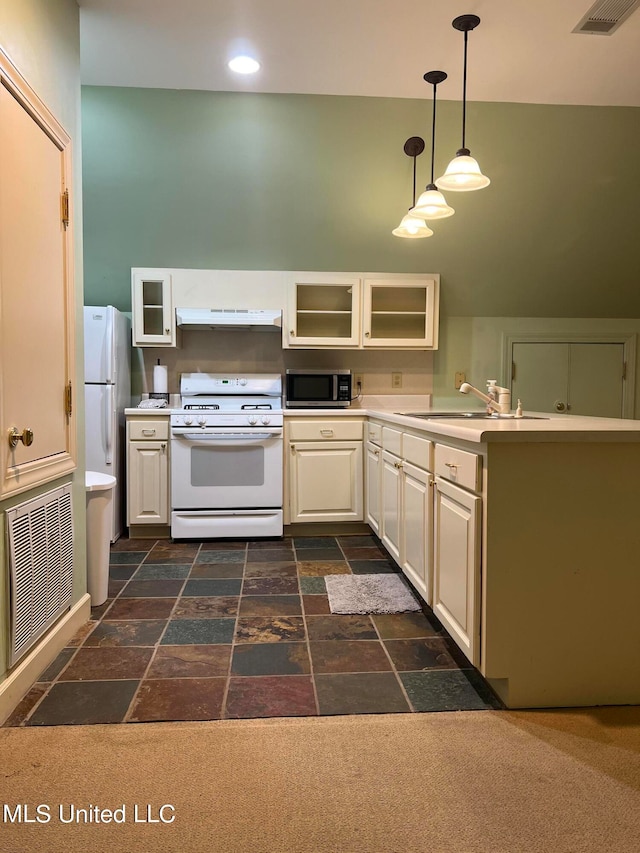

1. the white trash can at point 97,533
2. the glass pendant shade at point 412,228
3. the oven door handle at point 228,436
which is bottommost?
the white trash can at point 97,533

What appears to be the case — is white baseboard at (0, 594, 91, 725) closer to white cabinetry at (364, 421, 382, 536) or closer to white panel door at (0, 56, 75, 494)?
white panel door at (0, 56, 75, 494)

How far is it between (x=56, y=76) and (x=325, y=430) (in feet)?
7.69

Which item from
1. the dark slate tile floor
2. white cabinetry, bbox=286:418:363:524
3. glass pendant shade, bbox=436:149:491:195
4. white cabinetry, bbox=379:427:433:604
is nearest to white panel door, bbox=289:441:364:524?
white cabinetry, bbox=286:418:363:524

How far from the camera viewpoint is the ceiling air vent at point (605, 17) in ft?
7.17

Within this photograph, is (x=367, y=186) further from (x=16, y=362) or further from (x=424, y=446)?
(x=16, y=362)

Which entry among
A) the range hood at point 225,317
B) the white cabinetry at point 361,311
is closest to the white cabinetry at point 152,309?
the range hood at point 225,317

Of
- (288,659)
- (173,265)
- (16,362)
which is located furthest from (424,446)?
(173,265)

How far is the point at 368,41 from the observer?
248 centimetres

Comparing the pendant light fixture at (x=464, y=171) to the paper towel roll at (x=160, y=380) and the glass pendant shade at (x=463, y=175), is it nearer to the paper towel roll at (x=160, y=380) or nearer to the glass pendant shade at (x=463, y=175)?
the glass pendant shade at (x=463, y=175)

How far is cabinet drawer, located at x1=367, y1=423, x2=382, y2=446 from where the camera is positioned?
3.18m

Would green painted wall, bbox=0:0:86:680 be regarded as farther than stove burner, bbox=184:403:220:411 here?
No

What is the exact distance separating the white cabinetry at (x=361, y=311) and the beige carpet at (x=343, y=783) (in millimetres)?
2658

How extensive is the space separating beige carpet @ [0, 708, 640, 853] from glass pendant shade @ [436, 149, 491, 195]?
6.41 ft

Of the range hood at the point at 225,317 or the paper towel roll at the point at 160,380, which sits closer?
the range hood at the point at 225,317
